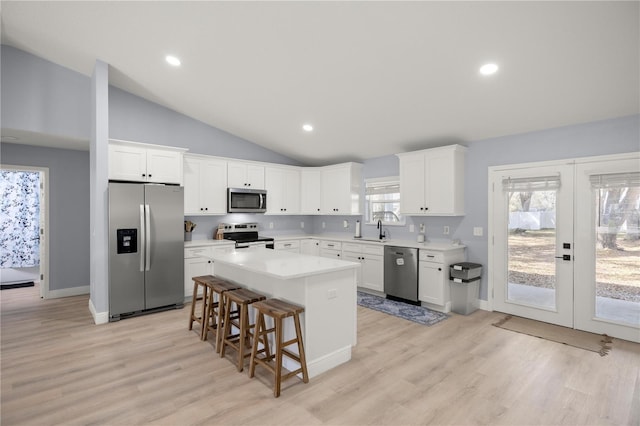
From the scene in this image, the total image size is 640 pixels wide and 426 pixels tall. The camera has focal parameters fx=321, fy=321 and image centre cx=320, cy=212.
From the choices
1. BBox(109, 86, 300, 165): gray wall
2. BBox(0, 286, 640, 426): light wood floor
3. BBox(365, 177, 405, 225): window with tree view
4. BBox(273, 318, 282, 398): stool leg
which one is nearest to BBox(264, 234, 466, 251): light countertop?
BBox(365, 177, 405, 225): window with tree view

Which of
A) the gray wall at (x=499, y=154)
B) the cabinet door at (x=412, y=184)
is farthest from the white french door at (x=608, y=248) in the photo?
the cabinet door at (x=412, y=184)

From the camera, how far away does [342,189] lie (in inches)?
246

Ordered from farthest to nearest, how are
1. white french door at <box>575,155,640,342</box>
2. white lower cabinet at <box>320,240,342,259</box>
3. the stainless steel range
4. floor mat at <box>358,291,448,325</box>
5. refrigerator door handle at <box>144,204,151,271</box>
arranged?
white lower cabinet at <box>320,240,342,259</box>, the stainless steel range, refrigerator door handle at <box>144,204,151,271</box>, floor mat at <box>358,291,448,325</box>, white french door at <box>575,155,640,342</box>

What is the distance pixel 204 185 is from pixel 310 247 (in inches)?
90.8

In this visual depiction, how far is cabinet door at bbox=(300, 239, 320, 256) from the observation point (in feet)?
20.7

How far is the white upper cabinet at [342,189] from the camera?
614 centimetres

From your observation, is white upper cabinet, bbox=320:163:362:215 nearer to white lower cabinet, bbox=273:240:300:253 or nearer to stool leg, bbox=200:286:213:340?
white lower cabinet, bbox=273:240:300:253

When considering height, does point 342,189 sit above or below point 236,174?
below

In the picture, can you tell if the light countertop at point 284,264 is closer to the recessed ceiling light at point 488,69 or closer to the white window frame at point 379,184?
the recessed ceiling light at point 488,69

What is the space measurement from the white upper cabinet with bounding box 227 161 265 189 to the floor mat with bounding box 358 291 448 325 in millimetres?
2793

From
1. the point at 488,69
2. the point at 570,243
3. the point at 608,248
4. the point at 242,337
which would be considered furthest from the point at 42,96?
the point at 608,248

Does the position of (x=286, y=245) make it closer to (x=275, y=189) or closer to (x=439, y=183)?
(x=275, y=189)

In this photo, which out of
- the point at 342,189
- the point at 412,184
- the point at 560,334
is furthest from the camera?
the point at 342,189

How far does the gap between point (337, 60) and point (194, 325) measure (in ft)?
11.6
